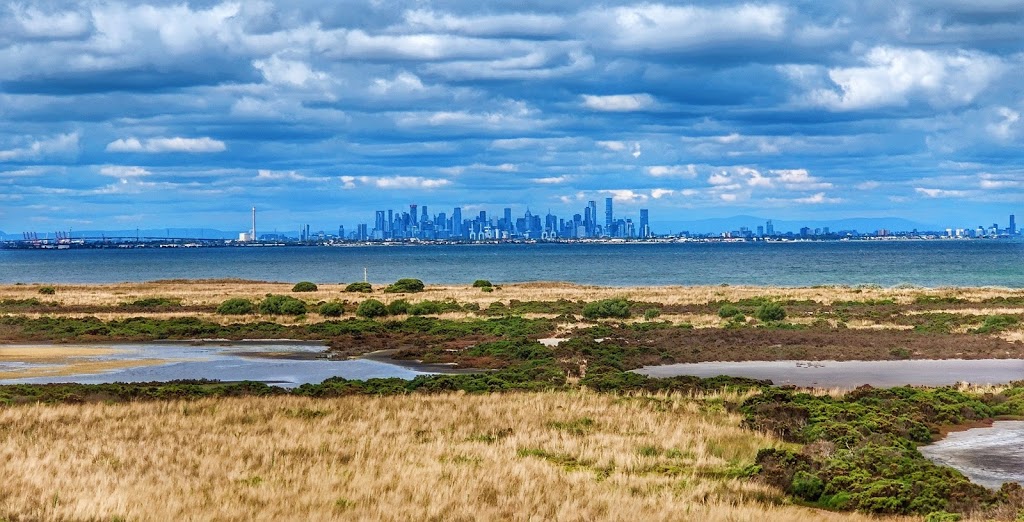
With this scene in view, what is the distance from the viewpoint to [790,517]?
16609mm

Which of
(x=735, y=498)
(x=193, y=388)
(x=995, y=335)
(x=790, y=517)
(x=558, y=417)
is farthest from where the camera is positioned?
(x=995, y=335)

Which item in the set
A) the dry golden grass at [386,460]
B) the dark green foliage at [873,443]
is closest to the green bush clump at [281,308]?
the dry golden grass at [386,460]

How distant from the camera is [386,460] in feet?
68.5

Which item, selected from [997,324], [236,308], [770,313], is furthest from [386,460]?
[236,308]

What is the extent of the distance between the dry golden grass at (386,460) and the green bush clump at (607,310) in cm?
3080

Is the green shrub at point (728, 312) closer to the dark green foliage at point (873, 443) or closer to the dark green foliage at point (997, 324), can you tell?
the dark green foliage at point (997, 324)

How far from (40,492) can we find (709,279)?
421 feet

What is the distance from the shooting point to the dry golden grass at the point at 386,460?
1675cm

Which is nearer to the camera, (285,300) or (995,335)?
(995,335)

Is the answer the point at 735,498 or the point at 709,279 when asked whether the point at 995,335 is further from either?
the point at 709,279

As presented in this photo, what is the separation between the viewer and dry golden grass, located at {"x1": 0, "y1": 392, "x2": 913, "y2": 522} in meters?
16.8

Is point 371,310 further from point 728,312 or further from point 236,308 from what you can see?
point 728,312

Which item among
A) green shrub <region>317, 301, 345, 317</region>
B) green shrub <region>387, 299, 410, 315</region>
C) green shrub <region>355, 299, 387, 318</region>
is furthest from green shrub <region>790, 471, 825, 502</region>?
green shrub <region>317, 301, 345, 317</region>

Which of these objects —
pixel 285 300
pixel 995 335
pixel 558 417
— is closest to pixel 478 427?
pixel 558 417
